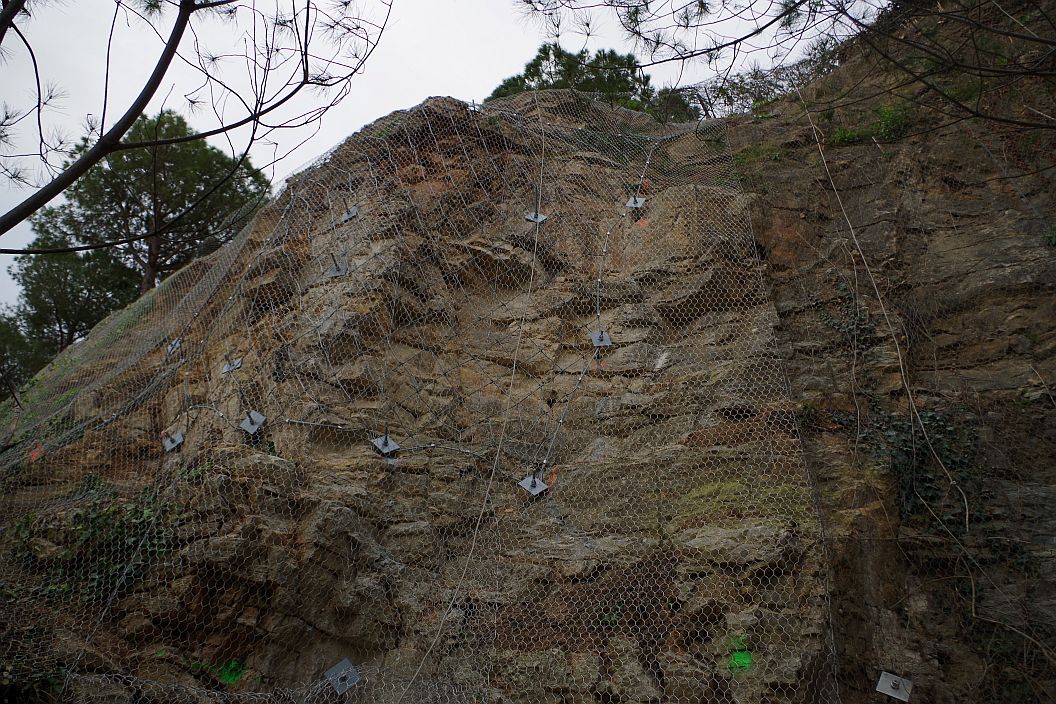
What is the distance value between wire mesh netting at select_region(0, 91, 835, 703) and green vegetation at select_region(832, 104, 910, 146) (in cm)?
95

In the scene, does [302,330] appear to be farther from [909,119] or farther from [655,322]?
[909,119]

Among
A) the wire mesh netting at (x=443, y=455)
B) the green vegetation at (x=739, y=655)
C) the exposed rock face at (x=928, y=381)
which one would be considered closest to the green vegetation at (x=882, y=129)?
the exposed rock face at (x=928, y=381)

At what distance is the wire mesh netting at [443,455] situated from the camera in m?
2.92

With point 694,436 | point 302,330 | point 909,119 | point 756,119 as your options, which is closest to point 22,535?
point 302,330

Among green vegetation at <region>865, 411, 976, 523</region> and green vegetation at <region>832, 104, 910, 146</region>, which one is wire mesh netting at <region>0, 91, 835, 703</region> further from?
green vegetation at <region>832, 104, 910, 146</region>

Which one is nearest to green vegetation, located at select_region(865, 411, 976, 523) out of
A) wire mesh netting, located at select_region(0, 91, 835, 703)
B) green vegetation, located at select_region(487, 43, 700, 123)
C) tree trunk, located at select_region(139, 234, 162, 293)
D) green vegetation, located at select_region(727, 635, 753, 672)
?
wire mesh netting, located at select_region(0, 91, 835, 703)

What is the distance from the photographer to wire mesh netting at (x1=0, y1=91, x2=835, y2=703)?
2.92 m

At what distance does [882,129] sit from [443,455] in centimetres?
418

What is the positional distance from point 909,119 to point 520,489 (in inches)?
164

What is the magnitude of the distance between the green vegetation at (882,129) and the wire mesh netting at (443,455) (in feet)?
3.13

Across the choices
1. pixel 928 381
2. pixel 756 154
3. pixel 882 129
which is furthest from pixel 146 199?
pixel 928 381

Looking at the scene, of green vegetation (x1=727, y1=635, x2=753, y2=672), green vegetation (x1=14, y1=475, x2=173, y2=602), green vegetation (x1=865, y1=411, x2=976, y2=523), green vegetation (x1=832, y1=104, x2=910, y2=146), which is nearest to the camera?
green vegetation (x1=727, y1=635, x2=753, y2=672)

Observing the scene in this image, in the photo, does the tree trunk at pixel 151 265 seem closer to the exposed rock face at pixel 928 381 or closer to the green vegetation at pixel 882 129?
the exposed rock face at pixel 928 381

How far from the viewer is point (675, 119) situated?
5.95 m
